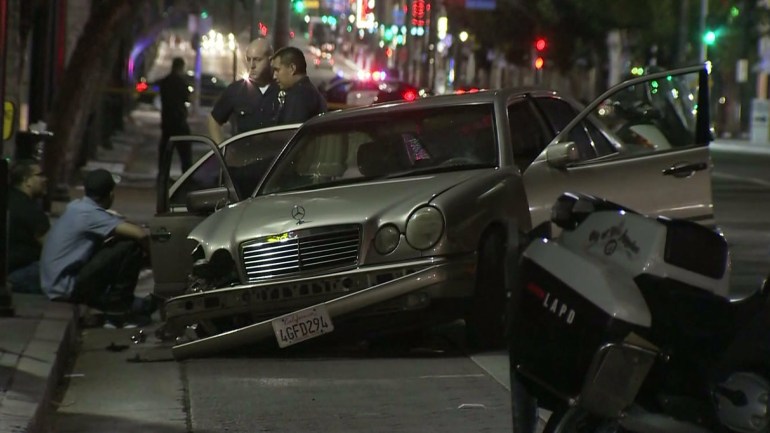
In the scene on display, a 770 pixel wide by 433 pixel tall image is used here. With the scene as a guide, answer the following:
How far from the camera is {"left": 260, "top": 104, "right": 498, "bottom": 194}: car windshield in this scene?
393 inches

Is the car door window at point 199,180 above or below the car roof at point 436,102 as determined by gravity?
below

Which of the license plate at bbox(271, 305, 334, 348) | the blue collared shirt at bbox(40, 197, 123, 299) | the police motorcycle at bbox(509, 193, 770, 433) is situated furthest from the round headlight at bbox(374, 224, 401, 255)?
the police motorcycle at bbox(509, 193, 770, 433)

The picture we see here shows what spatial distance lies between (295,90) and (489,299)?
373 centimetres

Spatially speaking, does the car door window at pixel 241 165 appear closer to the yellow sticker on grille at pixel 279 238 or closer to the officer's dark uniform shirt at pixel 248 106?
the officer's dark uniform shirt at pixel 248 106

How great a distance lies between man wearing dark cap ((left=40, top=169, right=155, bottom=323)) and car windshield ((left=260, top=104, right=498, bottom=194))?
1.40 m

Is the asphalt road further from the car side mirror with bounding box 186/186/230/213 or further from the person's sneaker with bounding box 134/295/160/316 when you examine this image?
the car side mirror with bounding box 186/186/230/213

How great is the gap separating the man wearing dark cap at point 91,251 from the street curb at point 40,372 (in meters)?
0.17

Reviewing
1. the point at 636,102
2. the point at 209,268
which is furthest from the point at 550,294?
the point at 636,102

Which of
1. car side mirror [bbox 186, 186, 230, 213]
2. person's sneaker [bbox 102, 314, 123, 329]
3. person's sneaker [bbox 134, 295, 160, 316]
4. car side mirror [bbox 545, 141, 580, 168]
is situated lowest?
person's sneaker [bbox 102, 314, 123, 329]

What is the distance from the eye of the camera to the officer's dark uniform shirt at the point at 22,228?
11414 mm

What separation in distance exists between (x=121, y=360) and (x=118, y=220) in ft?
4.88

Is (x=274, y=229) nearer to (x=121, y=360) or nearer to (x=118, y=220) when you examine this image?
(x=121, y=360)

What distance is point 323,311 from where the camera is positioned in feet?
28.8

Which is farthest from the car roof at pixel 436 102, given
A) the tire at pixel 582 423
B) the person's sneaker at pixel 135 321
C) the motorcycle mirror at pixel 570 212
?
Result: the tire at pixel 582 423
